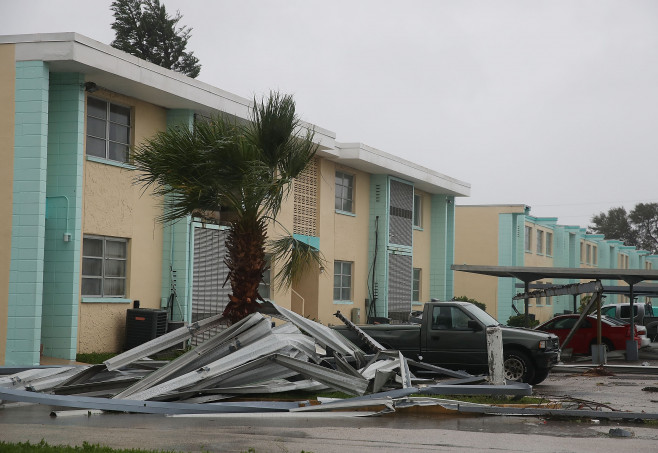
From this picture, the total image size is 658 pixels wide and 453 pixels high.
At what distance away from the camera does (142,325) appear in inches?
816

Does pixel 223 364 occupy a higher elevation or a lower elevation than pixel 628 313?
lower

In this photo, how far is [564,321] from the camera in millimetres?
26766

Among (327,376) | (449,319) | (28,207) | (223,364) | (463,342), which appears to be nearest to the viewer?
(327,376)

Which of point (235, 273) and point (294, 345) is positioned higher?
point (235, 273)

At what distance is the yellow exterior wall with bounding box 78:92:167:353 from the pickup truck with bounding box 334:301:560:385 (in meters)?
6.09

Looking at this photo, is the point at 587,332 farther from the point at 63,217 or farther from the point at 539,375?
the point at 63,217

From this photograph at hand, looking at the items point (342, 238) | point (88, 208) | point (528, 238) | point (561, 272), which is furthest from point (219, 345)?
point (528, 238)

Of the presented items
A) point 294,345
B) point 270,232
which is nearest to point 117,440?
point 294,345

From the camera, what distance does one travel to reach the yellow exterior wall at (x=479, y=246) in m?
48.9

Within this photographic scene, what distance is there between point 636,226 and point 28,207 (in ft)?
377

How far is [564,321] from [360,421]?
1650cm

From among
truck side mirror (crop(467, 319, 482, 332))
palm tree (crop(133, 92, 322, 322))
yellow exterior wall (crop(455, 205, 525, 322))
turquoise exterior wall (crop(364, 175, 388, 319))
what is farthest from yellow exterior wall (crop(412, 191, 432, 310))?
palm tree (crop(133, 92, 322, 322))

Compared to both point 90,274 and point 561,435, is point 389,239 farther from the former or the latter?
point 561,435

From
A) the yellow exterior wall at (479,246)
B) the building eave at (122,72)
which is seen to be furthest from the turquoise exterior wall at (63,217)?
the yellow exterior wall at (479,246)
